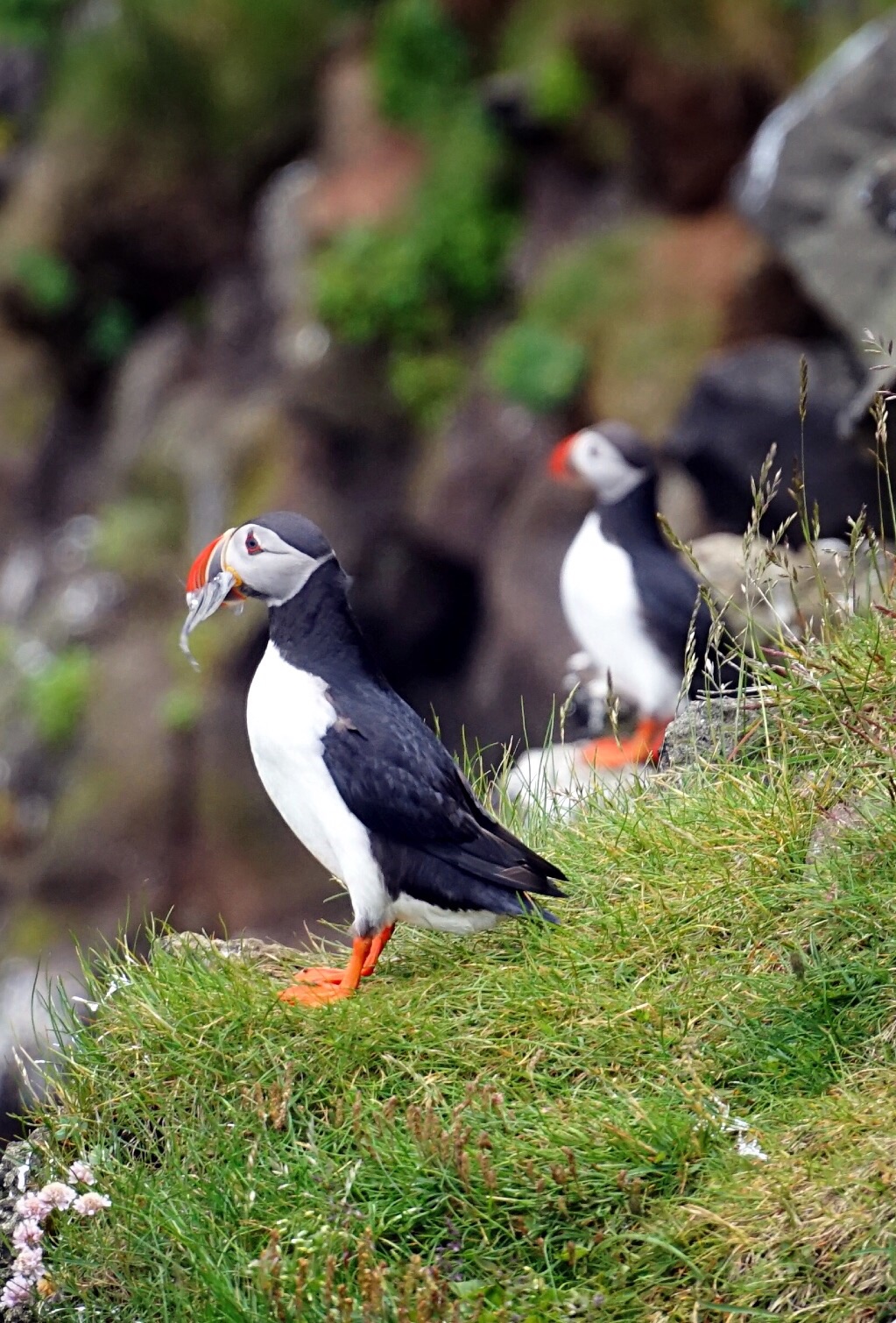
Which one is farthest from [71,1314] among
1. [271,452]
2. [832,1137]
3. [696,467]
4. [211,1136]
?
[271,452]

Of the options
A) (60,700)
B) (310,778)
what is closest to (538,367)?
(60,700)

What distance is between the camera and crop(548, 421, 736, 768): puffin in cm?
610

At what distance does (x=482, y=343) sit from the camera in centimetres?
1109

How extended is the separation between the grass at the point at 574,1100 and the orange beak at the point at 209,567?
2.78 ft

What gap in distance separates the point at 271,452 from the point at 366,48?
3491 millimetres

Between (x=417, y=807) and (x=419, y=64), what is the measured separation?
949cm

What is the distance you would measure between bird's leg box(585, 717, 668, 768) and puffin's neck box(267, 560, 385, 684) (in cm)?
168

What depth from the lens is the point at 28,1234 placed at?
9.89 feet

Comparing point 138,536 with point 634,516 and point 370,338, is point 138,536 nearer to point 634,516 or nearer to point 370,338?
point 370,338

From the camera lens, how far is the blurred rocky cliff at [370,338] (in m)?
9.93

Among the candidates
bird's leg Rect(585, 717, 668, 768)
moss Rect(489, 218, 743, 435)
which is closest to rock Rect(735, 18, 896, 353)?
moss Rect(489, 218, 743, 435)

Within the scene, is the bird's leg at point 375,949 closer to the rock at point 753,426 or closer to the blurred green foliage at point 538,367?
the rock at point 753,426

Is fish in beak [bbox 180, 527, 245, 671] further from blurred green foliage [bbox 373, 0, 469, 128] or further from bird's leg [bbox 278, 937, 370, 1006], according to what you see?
blurred green foliage [bbox 373, 0, 469, 128]

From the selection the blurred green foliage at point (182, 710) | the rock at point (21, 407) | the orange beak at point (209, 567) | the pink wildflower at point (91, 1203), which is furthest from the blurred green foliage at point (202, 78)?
the pink wildflower at point (91, 1203)
